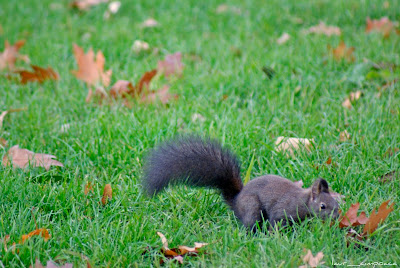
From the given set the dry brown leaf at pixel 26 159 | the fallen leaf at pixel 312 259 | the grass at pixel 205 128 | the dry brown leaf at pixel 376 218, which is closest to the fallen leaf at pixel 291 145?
the grass at pixel 205 128

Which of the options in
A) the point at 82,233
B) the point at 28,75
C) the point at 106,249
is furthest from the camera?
the point at 28,75

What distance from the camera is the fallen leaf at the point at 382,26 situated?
15.1ft

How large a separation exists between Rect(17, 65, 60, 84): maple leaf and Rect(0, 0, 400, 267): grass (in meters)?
0.08

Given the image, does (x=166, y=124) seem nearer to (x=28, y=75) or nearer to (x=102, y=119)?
(x=102, y=119)

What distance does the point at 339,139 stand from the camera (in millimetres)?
3068

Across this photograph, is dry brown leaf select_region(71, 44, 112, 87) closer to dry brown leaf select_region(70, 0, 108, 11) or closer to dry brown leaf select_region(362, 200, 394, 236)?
dry brown leaf select_region(70, 0, 108, 11)

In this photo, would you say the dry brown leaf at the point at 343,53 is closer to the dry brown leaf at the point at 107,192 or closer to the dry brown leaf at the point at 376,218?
A: the dry brown leaf at the point at 376,218

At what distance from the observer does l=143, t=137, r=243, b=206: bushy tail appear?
2473 mm

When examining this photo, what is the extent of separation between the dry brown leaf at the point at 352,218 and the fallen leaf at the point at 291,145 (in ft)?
2.21

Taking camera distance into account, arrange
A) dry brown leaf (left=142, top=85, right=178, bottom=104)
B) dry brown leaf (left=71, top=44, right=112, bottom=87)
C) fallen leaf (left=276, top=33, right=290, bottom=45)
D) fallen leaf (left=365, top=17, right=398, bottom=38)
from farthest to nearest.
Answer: fallen leaf (left=276, top=33, right=290, bottom=45), fallen leaf (left=365, top=17, right=398, bottom=38), dry brown leaf (left=71, top=44, right=112, bottom=87), dry brown leaf (left=142, top=85, right=178, bottom=104)

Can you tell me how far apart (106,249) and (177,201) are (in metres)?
0.57

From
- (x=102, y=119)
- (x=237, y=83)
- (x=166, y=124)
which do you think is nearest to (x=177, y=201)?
(x=166, y=124)

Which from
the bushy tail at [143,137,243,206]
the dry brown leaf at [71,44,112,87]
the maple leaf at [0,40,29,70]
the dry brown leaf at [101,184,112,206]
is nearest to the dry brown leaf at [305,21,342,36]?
the dry brown leaf at [71,44,112,87]

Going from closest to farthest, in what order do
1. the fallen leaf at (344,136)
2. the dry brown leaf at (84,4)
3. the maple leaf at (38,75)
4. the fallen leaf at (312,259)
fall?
the fallen leaf at (312,259) < the fallen leaf at (344,136) < the maple leaf at (38,75) < the dry brown leaf at (84,4)
